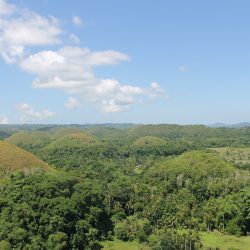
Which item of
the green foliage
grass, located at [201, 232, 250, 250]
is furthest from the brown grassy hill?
grass, located at [201, 232, 250, 250]

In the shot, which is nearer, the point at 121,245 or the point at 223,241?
the point at 121,245

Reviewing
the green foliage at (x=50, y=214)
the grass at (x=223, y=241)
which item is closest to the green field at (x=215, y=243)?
the grass at (x=223, y=241)

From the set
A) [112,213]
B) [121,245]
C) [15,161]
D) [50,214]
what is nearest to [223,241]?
[121,245]

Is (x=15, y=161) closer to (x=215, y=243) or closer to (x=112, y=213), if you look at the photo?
(x=112, y=213)

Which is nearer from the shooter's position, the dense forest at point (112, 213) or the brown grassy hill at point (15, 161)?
the dense forest at point (112, 213)

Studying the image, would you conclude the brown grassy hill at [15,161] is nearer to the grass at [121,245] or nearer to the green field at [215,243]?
the grass at [121,245]

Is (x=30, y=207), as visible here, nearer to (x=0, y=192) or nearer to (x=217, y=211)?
(x=0, y=192)
